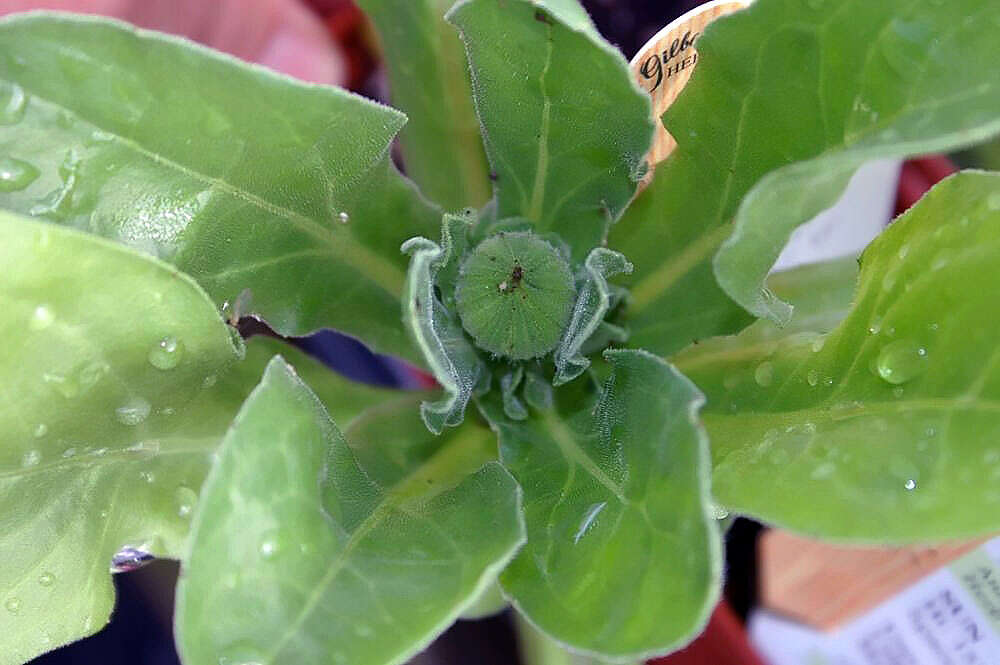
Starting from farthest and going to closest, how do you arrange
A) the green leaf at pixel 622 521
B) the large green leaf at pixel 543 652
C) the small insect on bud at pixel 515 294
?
the large green leaf at pixel 543 652 < the small insect on bud at pixel 515 294 < the green leaf at pixel 622 521

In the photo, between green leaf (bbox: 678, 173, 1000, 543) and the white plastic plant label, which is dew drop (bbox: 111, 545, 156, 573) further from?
the white plastic plant label

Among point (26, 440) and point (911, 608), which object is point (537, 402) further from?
point (911, 608)

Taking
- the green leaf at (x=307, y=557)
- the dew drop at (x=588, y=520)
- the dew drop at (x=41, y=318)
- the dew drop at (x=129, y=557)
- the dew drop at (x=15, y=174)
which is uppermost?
the dew drop at (x=15, y=174)

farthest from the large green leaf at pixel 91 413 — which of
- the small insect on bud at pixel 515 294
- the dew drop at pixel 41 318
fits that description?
the small insect on bud at pixel 515 294

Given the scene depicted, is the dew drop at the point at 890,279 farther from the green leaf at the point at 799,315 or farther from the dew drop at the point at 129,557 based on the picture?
the dew drop at the point at 129,557

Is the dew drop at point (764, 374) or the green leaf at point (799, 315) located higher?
the dew drop at point (764, 374)

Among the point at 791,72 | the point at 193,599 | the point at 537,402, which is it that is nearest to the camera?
the point at 193,599

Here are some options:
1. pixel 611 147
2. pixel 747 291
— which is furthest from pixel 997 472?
pixel 611 147

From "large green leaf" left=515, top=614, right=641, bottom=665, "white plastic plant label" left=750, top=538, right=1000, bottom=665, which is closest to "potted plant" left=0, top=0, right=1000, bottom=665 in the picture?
"large green leaf" left=515, top=614, right=641, bottom=665
